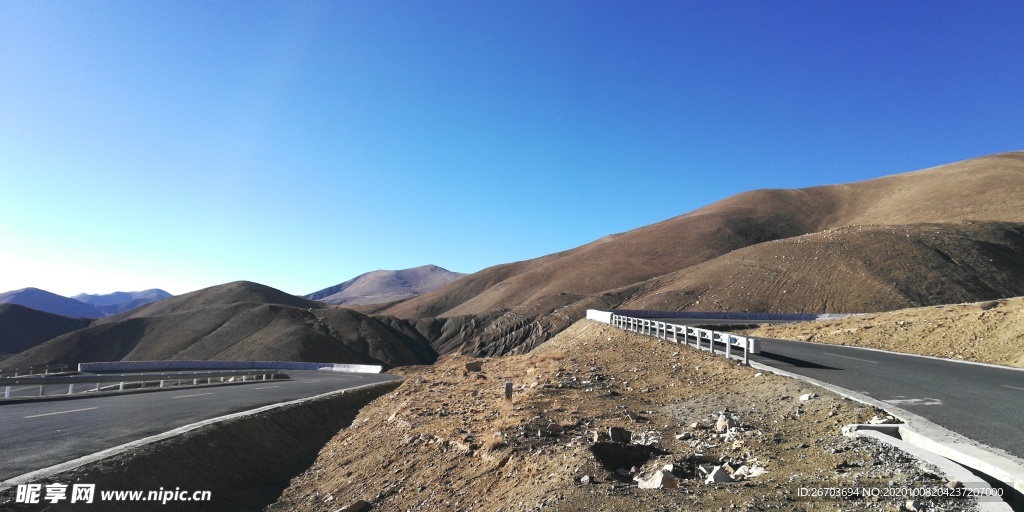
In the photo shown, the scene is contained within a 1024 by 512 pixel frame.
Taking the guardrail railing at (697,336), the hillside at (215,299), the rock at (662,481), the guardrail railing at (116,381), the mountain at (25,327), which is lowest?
the guardrail railing at (116,381)

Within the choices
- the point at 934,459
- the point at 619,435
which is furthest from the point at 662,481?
the point at 934,459

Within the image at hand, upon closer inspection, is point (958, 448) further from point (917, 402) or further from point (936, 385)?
point (936, 385)

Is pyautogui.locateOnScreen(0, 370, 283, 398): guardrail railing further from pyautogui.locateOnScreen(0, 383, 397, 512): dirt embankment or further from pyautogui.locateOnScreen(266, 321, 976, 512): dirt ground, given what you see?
pyautogui.locateOnScreen(266, 321, 976, 512): dirt ground

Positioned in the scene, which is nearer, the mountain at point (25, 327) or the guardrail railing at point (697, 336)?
the guardrail railing at point (697, 336)

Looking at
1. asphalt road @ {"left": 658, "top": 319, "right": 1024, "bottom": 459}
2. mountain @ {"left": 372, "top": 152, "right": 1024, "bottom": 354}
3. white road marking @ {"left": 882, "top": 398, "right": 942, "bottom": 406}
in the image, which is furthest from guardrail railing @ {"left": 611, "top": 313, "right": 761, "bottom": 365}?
mountain @ {"left": 372, "top": 152, "right": 1024, "bottom": 354}

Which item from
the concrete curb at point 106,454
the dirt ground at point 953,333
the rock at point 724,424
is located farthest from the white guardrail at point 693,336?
the concrete curb at point 106,454

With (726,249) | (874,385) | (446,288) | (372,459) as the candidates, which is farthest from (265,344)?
(446,288)

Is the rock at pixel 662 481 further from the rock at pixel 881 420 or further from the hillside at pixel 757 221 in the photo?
the hillside at pixel 757 221

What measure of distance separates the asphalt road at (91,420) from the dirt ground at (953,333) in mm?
22995

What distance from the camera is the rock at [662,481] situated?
591cm

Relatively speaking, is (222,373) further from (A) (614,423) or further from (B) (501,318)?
(B) (501,318)

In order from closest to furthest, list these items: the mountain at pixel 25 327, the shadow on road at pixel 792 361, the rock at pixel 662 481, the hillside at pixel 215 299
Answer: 1. the rock at pixel 662 481
2. the shadow on road at pixel 792 361
3. the mountain at pixel 25 327
4. the hillside at pixel 215 299

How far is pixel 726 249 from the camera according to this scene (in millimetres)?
123438

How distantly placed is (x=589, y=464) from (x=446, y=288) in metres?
170
